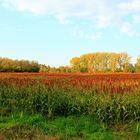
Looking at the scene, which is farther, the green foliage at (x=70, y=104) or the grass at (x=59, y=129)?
the green foliage at (x=70, y=104)

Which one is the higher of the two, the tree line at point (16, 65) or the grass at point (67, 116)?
the tree line at point (16, 65)

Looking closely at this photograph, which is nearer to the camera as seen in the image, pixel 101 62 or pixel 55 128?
pixel 55 128

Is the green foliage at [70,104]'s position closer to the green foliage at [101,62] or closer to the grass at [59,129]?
the grass at [59,129]

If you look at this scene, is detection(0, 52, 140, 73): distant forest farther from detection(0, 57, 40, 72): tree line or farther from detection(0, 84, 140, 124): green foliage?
detection(0, 84, 140, 124): green foliage

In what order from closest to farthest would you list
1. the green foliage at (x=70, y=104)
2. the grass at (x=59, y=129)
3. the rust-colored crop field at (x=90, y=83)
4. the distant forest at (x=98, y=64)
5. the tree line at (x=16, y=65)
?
the grass at (x=59, y=129) → the green foliage at (x=70, y=104) → the rust-colored crop field at (x=90, y=83) → the tree line at (x=16, y=65) → the distant forest at (x=98, y=64)

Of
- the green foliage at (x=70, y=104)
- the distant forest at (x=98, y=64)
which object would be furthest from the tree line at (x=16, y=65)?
the green foliage at (x=70, y=104)

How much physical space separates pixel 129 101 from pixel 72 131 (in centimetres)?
236

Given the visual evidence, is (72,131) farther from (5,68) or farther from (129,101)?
(5,68)

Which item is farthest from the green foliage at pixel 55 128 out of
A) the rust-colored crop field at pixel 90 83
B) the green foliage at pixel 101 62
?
the green foliage at pixel 101 62

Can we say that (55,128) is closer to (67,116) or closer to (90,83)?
(67,116)

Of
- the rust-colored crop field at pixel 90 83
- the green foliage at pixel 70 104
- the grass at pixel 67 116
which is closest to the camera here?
the grass at pixel 67 116

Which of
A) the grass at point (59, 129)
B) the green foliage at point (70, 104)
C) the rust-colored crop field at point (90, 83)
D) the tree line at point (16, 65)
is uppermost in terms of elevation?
the tree line at point (16, 65)

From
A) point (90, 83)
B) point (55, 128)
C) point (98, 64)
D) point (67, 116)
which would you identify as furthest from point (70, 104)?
point (98, 64)

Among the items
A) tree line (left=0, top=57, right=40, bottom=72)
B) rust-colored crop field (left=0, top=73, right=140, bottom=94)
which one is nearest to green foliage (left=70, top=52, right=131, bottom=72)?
tree line (left=0, top=57, right=40, bottom=72)
